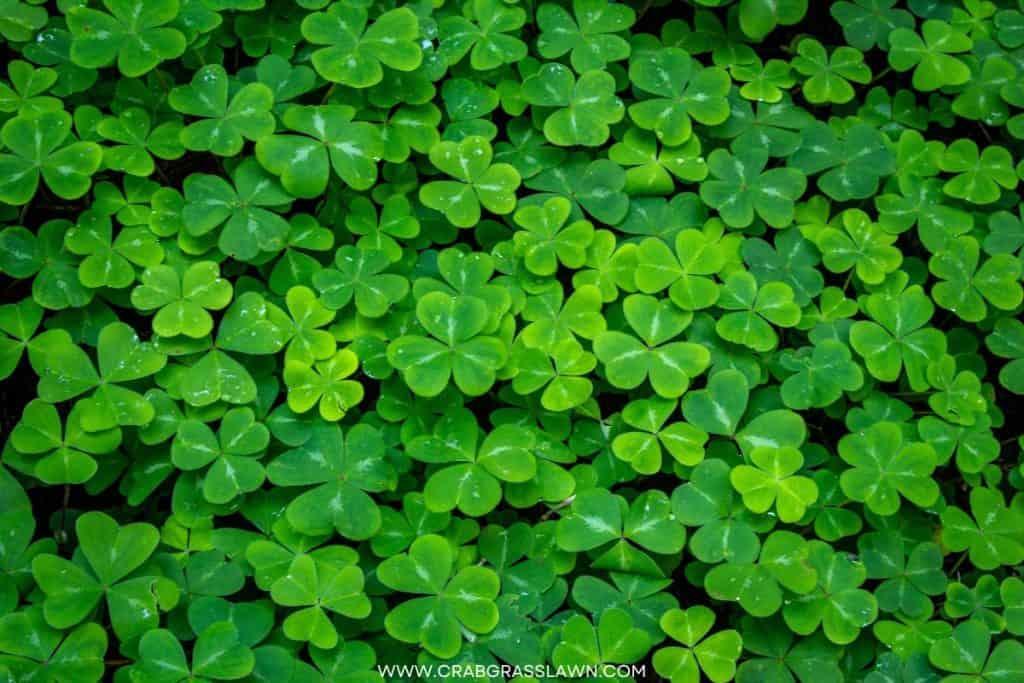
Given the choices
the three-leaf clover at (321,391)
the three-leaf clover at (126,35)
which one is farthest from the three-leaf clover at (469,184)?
the three-leaf clover at (126,35)

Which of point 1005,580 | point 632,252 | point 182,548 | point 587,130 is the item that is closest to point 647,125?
point 587,130

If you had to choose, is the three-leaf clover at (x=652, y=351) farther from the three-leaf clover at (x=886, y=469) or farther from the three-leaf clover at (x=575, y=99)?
the three-leaf clover at (x=575, y=99)

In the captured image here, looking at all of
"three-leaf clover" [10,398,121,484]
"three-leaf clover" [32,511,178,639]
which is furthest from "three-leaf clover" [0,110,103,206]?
"three-leaf clover" [32,511,178,639]

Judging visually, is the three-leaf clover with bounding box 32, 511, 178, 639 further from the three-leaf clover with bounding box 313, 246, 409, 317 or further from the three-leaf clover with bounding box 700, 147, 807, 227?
the three-leaf clover with bounding box 700, 147, 807, 227

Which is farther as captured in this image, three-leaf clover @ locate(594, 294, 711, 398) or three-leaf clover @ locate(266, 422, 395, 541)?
three-leaf clover @ locate(594, 294, 711, 398)

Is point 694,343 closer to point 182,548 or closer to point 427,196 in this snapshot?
point 427,196

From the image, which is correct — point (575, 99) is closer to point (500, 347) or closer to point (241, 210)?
point (500, 347)

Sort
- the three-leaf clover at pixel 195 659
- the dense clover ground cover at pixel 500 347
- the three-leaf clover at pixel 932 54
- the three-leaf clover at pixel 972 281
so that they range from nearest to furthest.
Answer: the three-leaf clover at pixel 195 659 < the dense clover ground cover at pixel 500 347 < the three-leaf clover at pixel 972 281 < the three-leaf clover at pixel 932 54

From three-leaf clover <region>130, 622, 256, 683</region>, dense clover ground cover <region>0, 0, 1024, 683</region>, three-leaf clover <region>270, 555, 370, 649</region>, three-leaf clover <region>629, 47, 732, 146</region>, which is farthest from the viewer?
three-leaf clover <region>629, 47, 732, 146</region>

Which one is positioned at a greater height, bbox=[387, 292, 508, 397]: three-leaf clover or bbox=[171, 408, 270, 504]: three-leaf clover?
bbox=[387, 292, 508, 397]: three-leaf clover
